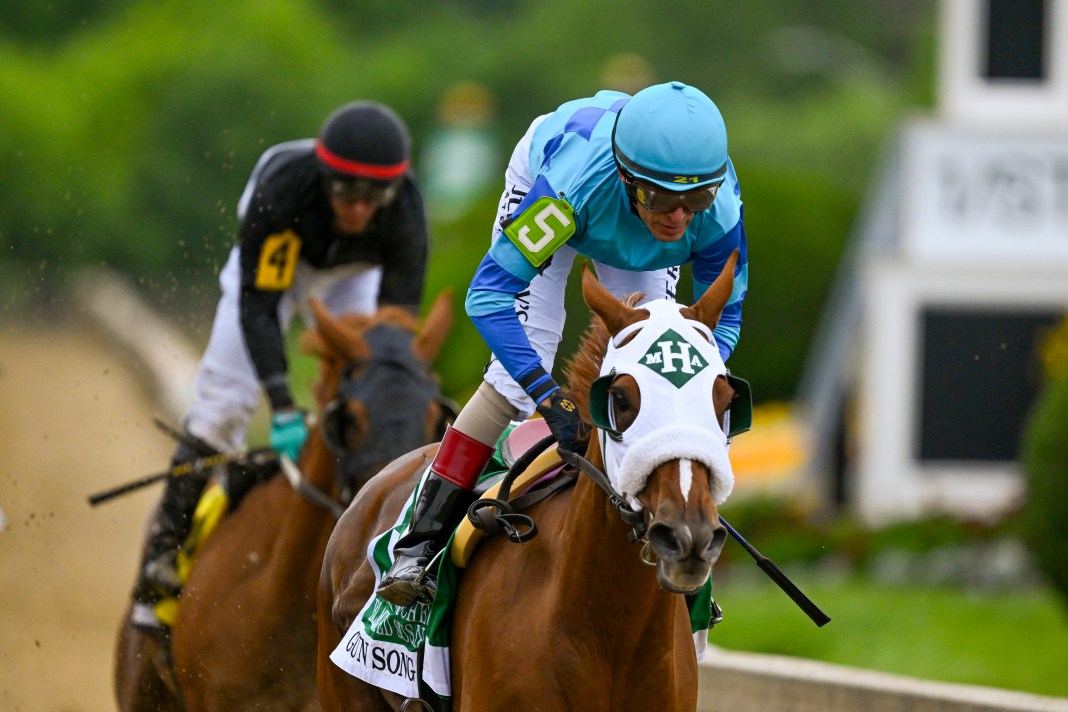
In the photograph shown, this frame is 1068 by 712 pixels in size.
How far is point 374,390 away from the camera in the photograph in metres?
7.13

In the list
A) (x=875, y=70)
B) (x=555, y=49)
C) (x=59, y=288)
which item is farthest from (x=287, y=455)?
(x=875, y=70)

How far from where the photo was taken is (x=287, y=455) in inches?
294

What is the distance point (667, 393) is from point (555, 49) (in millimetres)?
58190

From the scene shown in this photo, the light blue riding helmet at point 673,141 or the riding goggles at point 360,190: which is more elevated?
the light blue riding helmet at point 673,141

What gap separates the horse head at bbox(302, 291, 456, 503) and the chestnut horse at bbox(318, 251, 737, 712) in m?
1.72

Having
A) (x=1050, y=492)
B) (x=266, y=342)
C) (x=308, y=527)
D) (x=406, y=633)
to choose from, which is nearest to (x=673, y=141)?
(x=406, y=633)

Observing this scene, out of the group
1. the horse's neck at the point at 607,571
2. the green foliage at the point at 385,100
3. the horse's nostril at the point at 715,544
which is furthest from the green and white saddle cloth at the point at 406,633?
the green foliage at the point at 385,100

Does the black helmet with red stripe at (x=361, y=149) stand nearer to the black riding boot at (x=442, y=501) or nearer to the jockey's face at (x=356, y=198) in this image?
the jockey's face at (x=356, y=198)

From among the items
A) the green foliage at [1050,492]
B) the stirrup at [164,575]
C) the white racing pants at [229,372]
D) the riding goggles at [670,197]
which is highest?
the riding goggles at [670,197]

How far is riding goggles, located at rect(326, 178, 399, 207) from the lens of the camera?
24.8 ft

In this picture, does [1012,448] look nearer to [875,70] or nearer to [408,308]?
[408,308]

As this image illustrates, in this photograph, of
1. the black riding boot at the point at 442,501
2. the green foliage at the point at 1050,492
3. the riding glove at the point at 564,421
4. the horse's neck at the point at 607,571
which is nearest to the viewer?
the horse's neck at the point at 607,571

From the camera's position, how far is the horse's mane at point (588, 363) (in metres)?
4.83

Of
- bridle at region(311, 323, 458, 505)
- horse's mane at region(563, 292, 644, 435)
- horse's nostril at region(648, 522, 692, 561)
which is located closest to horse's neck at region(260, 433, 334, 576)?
bridle at region(311, 323, 458, 505)
